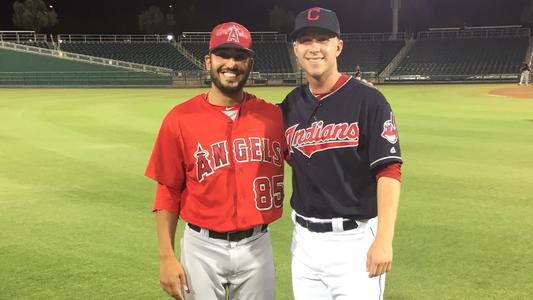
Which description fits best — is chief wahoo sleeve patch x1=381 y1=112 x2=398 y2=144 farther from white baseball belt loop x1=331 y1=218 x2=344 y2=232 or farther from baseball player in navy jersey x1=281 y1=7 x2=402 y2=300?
white baseball belt loop x1=331 y1=218 x2=344 y2=232

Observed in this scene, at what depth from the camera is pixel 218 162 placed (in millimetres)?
2859

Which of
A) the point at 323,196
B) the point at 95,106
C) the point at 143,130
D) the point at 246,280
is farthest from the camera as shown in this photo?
the point at 95,106

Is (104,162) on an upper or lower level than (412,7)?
lower

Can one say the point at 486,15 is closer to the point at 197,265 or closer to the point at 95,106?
the point at 95,106

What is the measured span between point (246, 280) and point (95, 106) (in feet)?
66.5

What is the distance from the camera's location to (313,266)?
2734mm

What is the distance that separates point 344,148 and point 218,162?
751mm

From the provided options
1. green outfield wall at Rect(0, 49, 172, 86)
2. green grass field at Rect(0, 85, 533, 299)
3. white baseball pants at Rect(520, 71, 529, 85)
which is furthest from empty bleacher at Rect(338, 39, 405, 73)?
green grass field at Rect(0, 85, 533, 299)

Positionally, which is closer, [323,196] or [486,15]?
[323,196]

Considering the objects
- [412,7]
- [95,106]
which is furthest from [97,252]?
[412,7]

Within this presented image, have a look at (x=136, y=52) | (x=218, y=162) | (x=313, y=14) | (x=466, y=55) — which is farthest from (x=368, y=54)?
(x=218, y=162)

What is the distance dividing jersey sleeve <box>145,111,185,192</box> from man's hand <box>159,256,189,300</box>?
0.44 meters

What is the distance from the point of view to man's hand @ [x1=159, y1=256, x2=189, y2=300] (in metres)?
2.85

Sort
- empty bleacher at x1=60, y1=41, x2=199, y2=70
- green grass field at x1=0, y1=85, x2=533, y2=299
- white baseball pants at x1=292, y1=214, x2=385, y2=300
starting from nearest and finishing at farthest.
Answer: white baseball pants at x1=292, y1=214, x2=385, y2=300 < green grass field at x1=0, y1=85, x2=533, y2=299 < empty bleacher at x1=60, y1=41, x2=199, y2=70
